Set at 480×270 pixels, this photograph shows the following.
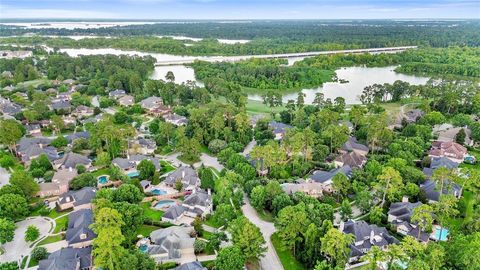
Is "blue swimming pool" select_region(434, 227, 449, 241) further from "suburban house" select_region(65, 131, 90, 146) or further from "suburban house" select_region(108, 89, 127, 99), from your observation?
"suburban house" select_region(108, 89, 127, 99)

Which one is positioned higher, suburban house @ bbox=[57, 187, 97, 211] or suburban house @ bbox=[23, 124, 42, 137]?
suburban house @ bbox=[23, 124, 42, 137]

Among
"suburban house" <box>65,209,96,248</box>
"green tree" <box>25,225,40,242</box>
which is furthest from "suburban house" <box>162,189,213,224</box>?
"green tree" <box>25,225,40,242</box>

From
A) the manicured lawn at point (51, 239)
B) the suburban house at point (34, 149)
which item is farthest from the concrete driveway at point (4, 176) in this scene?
the manicured lawn at point (51, 239)

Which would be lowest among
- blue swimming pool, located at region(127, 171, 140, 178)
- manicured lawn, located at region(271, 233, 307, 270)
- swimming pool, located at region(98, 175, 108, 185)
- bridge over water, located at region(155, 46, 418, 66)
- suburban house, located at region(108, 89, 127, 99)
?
manicured lawn, located at region(271, 233, 307, 270)

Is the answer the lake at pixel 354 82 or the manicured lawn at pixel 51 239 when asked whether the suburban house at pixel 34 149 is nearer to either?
the manicured lawn at pixel 51 239

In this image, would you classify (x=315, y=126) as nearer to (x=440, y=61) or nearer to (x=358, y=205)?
(x=358, y=205)

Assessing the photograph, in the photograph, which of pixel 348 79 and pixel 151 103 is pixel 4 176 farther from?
pixel 348 79
